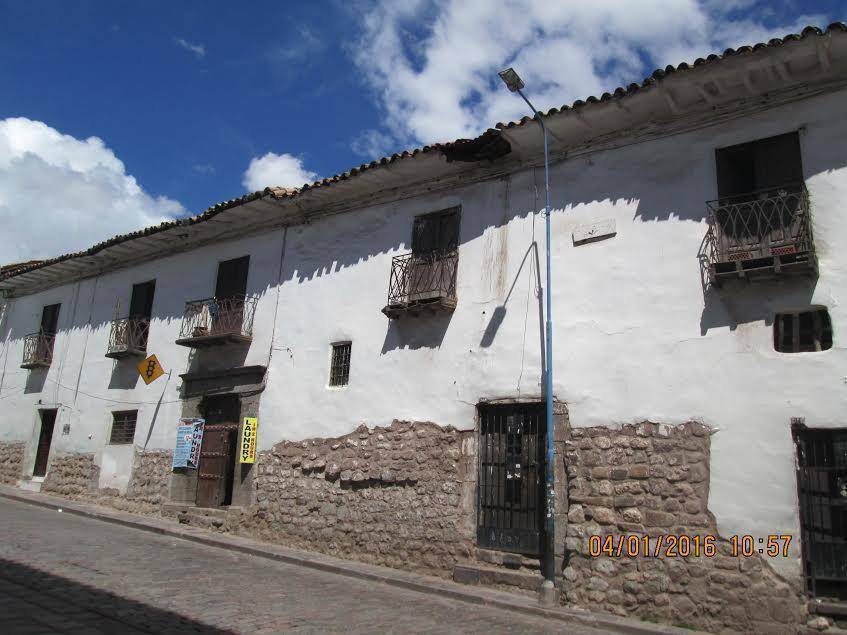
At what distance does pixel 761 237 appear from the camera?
802 cm

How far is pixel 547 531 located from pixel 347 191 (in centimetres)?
714

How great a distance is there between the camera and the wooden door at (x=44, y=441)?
59.7 ft

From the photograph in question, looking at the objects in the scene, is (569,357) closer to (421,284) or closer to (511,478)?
(511,478)

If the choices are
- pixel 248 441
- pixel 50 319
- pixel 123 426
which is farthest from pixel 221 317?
pixel 50 319

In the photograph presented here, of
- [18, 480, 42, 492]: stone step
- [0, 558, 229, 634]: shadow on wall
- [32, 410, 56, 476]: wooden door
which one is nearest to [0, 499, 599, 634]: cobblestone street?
[0, 558, 229, 634]: shadow on wall

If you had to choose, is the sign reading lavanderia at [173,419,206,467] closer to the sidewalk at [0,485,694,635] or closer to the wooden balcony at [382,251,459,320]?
the sidewalk at [0,485,694,635]

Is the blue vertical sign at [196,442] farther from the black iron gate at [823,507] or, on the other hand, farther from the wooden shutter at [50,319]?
the black iron gate at [823,507]

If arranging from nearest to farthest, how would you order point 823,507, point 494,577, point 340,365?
1. point 823,507
2. point 494,577
3. point 340,365

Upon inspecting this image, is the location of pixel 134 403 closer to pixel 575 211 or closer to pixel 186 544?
pixel 186 544

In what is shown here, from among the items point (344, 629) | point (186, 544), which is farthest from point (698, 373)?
point (186, 544)

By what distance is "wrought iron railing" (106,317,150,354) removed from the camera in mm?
16000

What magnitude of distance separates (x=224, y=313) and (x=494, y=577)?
801 centimetres

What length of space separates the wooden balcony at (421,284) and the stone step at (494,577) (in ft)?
12.8
